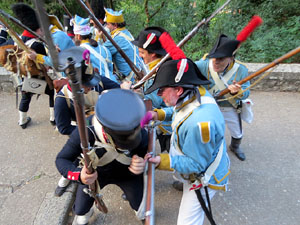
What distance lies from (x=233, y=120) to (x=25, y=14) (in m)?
4.07

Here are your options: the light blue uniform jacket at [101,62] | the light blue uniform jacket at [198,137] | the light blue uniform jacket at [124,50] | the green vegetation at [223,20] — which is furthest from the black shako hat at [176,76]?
the green vegetation at [223,20]

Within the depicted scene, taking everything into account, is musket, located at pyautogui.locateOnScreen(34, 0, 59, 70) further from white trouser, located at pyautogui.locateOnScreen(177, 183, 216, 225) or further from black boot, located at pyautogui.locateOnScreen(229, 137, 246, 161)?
black boot, located at pyautogui.locateOnScreen(229, 137, 246, 161)

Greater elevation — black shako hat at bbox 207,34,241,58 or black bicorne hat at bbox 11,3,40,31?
black shako hat at bbox 207,34,241,58

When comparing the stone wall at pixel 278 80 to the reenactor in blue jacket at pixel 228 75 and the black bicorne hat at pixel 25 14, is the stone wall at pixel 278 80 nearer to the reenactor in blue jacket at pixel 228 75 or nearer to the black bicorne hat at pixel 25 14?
the reenactor in blue jacket at pixel 228 75

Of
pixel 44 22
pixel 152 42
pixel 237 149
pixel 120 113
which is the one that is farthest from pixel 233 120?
pixel 44 22

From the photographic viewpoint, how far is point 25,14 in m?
3.74

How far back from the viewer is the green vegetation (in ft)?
23.2

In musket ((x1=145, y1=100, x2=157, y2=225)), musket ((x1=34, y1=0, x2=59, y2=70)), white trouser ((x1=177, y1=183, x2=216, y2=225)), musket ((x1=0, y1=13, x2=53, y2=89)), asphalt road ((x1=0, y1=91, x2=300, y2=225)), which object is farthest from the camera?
musket ((x1=0, y1=13, x2=53, y2=89))

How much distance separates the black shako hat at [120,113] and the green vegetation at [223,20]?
671cm

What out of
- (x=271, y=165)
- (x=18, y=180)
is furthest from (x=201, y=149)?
(x=18, y=180)

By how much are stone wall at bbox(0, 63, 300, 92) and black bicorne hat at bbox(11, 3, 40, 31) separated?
8.43 ft

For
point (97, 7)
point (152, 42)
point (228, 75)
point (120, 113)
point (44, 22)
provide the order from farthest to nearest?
point (97, 7) < point (228, 75) < point (152, 42) < point (120, 113) < point (44, 22)

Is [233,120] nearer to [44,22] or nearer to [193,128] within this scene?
[193,128]

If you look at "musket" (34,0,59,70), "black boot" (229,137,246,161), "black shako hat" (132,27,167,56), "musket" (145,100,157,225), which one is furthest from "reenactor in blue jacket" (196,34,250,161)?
"musket" (34,0,59,70)
